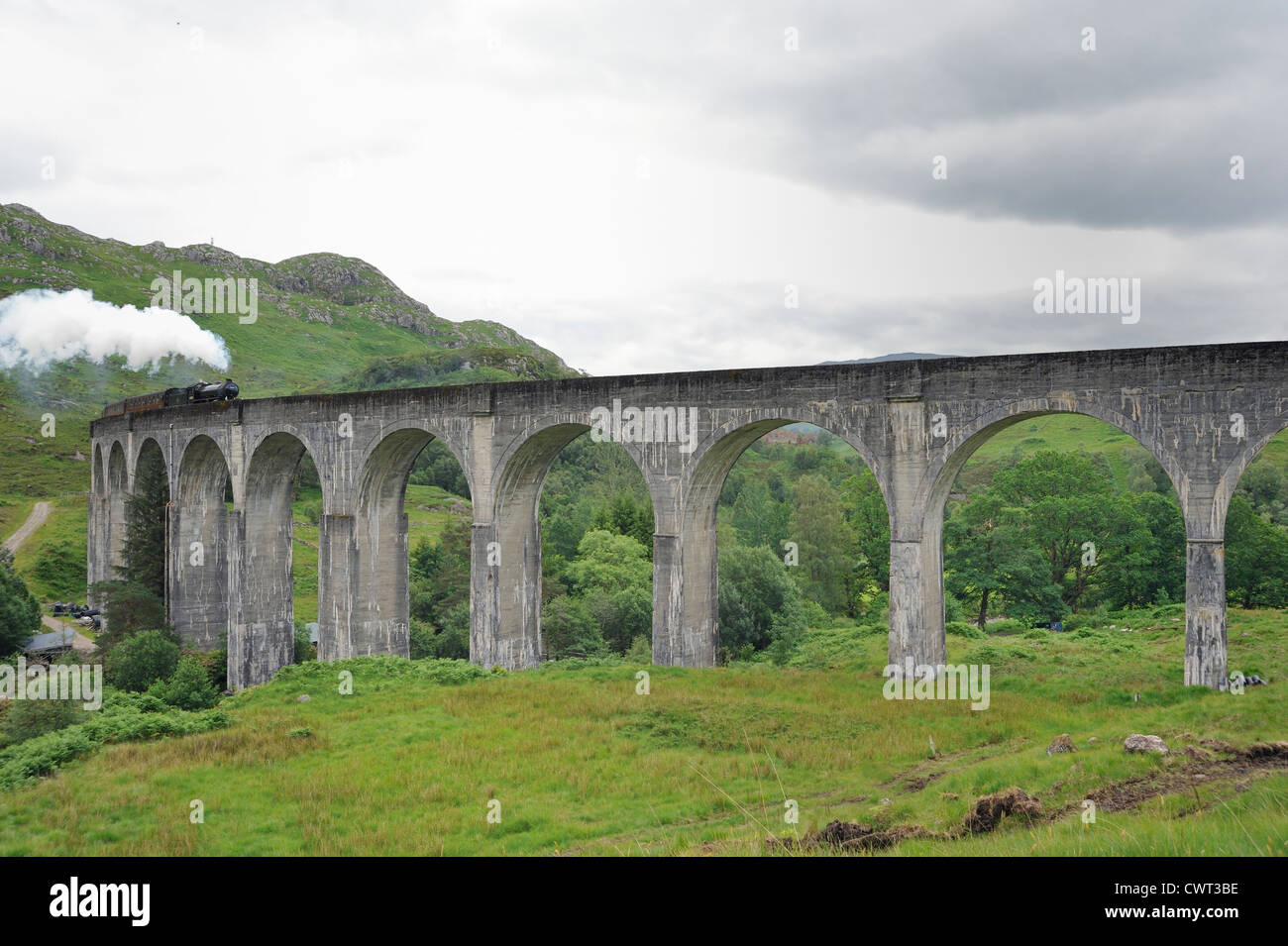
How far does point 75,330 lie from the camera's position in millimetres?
122438

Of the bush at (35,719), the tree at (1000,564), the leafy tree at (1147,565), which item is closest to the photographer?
the bush at (35,719)

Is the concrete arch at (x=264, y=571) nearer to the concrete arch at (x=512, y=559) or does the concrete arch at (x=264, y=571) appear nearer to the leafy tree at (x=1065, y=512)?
the concrete arch at (x=512, y=559)

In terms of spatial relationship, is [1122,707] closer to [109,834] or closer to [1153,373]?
[1153,373]

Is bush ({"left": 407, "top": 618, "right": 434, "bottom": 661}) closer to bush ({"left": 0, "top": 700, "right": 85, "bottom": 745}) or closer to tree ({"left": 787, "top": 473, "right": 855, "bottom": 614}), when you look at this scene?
bush ({"left": 0, "top": 700, "right": 85, "bottom": 745})

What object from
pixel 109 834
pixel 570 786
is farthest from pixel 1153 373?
pixel 109 834

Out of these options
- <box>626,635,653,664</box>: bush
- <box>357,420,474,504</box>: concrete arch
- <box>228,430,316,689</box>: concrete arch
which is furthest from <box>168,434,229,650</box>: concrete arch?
<box>626,635,653,664</box>: bush

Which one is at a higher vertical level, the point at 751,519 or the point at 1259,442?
the point at 1259,442

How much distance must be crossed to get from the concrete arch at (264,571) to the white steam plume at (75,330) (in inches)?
2935

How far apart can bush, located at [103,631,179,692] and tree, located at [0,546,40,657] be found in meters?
14.0

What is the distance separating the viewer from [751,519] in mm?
68875

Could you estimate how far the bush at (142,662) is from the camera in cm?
3147

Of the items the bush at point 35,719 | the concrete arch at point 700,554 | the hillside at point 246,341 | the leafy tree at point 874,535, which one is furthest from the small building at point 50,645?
the hillside at point 246,341

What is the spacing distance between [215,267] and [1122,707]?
7404 inches
